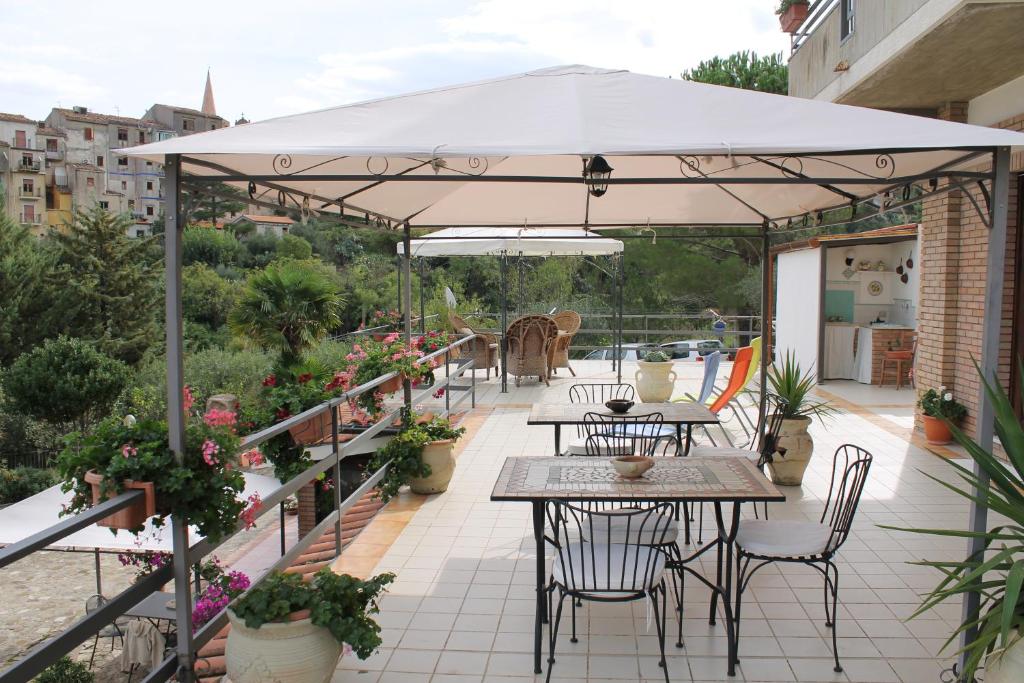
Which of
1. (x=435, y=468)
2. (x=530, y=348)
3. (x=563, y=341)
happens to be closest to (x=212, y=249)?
(x=563, y=341)

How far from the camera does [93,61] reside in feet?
222

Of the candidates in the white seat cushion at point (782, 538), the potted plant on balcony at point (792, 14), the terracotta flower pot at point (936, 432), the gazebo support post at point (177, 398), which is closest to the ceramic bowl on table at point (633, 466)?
the white seat cushion at point (782, 538)

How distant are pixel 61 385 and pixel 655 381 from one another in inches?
554

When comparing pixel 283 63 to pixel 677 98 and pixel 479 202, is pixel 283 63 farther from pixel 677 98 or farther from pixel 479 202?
pixel 677 98

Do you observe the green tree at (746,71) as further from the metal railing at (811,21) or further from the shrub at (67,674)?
the shrub at (67,674)

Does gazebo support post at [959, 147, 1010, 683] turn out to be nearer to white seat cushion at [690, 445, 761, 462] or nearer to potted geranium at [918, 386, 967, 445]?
white seat cushion at [690, 445, 761, 462]

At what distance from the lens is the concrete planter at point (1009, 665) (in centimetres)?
245

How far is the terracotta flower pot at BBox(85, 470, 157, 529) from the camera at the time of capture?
2621mm

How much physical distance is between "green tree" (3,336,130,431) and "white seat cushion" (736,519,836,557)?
58.1 feet

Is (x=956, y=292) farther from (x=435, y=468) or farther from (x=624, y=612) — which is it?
(x=624, y=612)

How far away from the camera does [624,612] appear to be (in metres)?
3.72

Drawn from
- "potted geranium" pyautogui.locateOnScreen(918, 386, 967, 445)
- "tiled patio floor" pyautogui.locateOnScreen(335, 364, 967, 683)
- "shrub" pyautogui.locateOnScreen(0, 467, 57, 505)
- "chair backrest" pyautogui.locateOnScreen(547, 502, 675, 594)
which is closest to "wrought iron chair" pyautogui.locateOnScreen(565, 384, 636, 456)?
"tiled patio floor" pyautogui.locateOnScreen(335, 364, 967, 683)

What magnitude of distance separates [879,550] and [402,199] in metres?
3.77

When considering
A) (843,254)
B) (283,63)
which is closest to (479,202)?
(843,254)
